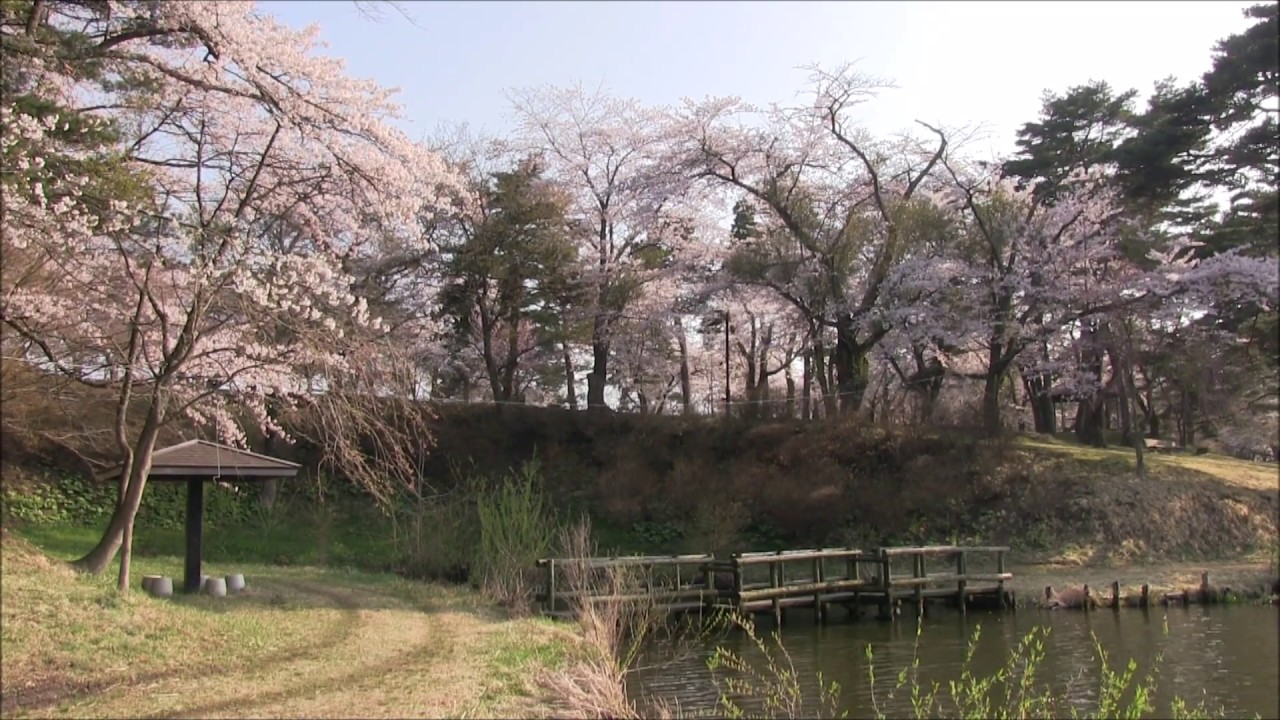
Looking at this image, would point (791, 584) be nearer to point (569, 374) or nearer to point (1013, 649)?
point (1013, 649)

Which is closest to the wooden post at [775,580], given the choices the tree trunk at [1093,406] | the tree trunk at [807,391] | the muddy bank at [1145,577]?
the muddy bank at [1145,577]

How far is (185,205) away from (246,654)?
23.3 feet

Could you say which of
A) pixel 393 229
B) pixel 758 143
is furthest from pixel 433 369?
pixel 393 229

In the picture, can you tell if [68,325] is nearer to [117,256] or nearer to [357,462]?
[117,256]

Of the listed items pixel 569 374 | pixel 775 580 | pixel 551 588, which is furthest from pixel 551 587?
pixel 569 374

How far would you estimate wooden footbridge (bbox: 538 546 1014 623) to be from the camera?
49.5ft

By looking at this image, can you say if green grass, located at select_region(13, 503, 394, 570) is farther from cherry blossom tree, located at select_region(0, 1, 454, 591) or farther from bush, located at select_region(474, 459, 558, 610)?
cherry blossom tree, located at select_region(0, 1, 454, 591)

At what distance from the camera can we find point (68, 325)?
12086 millimetres

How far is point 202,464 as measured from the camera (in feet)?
41.0

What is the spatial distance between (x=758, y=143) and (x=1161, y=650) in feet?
54.6

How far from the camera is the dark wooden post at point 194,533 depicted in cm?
1275

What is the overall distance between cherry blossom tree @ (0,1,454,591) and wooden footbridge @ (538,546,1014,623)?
507 centimetres

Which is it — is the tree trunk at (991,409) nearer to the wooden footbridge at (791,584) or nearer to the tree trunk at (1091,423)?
the tree trunk at (1091,423)

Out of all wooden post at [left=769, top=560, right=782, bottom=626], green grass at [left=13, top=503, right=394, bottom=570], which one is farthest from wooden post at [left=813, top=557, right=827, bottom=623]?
green grass at [left=13, top=503, right=394, bottom=570]
